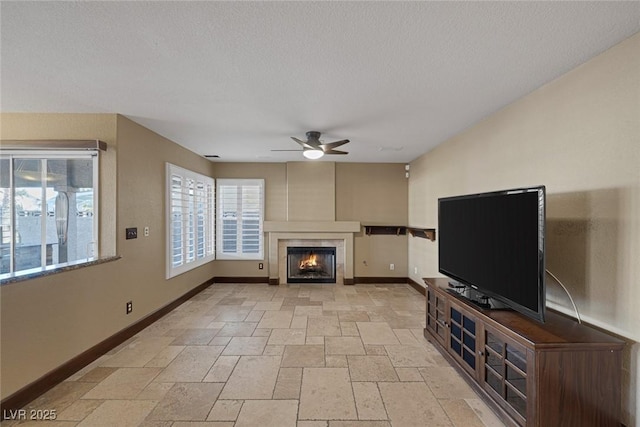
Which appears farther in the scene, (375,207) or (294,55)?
(375,207)

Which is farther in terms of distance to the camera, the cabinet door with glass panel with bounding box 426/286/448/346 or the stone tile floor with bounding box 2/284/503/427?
the cabinet door with glass panel with bounding box 426/286/448/346

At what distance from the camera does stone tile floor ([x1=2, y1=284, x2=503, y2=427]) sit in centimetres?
211

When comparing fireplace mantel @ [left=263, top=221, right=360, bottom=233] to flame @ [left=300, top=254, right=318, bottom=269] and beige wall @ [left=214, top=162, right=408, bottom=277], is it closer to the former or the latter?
beige wall @ [left=214, top=162, right=408, bottom=277]

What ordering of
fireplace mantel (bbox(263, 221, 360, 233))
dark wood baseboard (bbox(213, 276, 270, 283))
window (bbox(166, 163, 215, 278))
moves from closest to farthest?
window (bbox(166, 163, 215, 278)), fireplace mantel (bbox(263, 221, 360, 233)), dark wood baseboard (bbox(213, 276, 270, 283))

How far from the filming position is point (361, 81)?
94.5 inches

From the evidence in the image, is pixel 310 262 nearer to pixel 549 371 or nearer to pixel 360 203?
pixel 360 203

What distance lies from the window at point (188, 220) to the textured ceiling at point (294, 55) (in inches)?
57.9

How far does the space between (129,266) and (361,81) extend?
3.33 metres

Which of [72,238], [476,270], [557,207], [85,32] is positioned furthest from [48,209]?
[557,207]

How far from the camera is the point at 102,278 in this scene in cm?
303

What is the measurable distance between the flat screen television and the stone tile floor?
91 cm

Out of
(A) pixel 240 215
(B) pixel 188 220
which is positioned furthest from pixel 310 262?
(B) pixel 188 220

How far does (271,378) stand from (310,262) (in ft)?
12.6

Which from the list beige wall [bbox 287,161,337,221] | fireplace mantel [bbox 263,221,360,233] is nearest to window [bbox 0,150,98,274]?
fireplace mantel [bbox 263,221,360,233]
